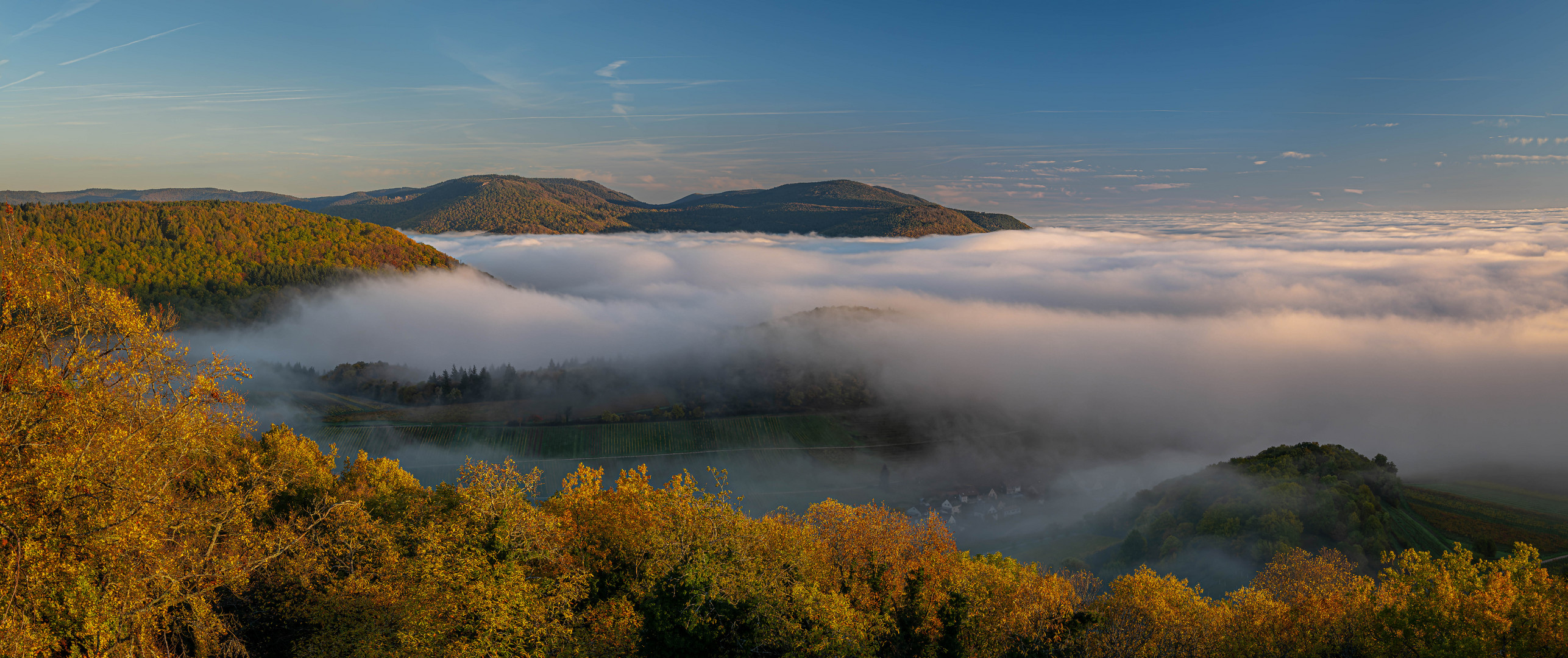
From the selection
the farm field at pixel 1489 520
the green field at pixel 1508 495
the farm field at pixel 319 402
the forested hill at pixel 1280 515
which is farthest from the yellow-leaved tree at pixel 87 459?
the green field at pixel 1508 495

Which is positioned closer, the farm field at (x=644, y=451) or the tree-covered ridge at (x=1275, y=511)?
the tree-covered ridge at (x=1275, y=511)

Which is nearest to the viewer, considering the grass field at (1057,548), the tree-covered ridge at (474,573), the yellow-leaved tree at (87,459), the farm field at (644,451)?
the yellow-leaved tree at (87,459)

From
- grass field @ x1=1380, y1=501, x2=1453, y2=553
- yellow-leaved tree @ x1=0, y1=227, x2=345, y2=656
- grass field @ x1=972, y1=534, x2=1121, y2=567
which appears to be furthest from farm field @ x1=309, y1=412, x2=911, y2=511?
yellow-leaved tree @ x1=0, y1=227, x2=345, y2=656

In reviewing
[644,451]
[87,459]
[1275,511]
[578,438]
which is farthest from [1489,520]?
[578,438]

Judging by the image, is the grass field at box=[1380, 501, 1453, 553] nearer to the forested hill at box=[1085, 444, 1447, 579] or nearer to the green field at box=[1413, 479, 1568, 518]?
the forested hill at box=[1085, 444, 1447, 579]

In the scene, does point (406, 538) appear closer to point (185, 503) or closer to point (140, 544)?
point (185, 503)

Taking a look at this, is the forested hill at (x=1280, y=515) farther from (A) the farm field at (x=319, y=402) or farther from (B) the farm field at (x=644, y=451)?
(A) the farm field at (x=319, y=402)

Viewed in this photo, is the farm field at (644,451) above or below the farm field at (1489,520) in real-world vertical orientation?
below
